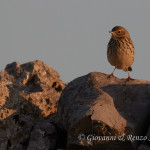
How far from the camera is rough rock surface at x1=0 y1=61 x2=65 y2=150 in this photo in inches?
333

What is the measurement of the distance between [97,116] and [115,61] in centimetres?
348

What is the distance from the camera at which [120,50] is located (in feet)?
35.1

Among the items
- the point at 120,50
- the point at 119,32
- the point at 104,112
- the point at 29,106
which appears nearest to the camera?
the point at 104,112

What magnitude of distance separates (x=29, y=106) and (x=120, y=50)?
306cm

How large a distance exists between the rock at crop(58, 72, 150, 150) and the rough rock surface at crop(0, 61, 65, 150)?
1.92 feet

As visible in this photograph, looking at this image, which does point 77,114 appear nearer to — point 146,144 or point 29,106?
point 146,144

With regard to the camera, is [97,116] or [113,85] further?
[113,85]

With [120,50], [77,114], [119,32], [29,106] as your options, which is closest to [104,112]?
[77,114]

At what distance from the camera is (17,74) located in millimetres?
10633

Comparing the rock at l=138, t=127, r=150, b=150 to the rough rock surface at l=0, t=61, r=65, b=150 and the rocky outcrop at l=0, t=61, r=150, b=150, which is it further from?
the rough rock surface at l=0, t=61, r=65, b=150

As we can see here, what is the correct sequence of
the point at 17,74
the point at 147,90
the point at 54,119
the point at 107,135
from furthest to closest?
the point at 17,74 → the point at 54,119 → the point at 147,90 → the point at 107,135

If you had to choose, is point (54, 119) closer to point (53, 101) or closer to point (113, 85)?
point (53, 101)

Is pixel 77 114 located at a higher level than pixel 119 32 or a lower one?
lower

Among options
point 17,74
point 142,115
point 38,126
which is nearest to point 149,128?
point 142,115
